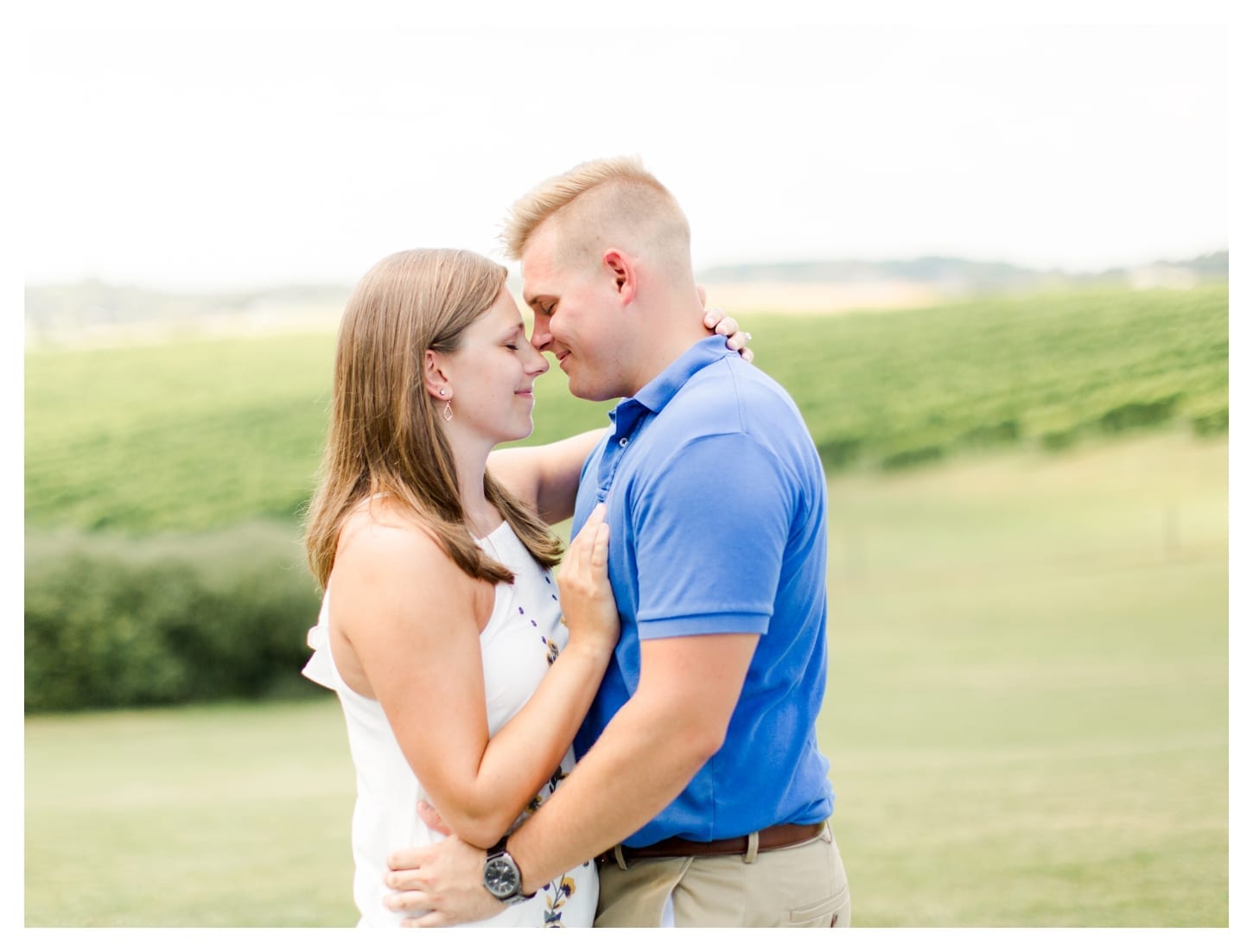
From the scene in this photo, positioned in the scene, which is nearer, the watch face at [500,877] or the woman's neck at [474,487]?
the watch face at [500,877]

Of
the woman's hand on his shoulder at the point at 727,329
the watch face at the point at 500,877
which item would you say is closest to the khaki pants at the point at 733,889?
the watch face at the point at 500,877

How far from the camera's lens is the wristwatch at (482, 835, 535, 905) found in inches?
67.3

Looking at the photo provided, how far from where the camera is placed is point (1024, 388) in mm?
9914

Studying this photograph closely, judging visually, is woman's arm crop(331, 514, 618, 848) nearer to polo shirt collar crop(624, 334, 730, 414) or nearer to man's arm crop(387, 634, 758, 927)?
man's arm crop(387, 634, 758, 927)

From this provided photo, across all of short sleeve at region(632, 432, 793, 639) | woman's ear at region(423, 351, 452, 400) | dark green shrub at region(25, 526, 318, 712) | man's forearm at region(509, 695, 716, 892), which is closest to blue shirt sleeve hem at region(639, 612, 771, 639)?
short sleeve at region(632, 432, 793, 639)

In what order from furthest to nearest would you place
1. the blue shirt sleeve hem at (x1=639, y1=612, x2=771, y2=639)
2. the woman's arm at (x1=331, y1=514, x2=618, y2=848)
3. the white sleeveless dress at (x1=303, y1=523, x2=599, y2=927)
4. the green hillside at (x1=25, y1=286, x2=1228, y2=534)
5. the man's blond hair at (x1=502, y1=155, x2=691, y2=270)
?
the green hillside at (x1=25, y1=286, x2=1228, y2=534), the man's blond hair at (x1=502, y1=155, x2=691, y2=270), the white sleeveless dress at (x1=303, y1=523, x2=599, y2=927), the woman's arm at (x1=331, y1=514, x2=618, y2=848), the blue shirt sleeve hem at (x1=639, y1=612, x2=771, y2=639)

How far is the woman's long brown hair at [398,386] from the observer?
5.97 ft

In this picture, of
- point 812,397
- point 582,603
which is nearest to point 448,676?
point 582,603

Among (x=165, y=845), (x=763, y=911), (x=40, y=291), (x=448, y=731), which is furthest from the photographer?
(x=40, y=291)

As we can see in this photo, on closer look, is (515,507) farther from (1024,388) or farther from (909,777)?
(1024,388)

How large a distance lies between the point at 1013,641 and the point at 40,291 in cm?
860

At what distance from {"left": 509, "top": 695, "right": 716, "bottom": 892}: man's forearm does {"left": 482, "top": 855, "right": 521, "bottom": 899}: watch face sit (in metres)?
0.02

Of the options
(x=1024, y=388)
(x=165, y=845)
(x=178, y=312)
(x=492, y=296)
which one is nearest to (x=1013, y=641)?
(x=1024, y=388)

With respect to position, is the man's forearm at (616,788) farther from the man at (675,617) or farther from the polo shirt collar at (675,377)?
the polo shirt collar at (675,377)
